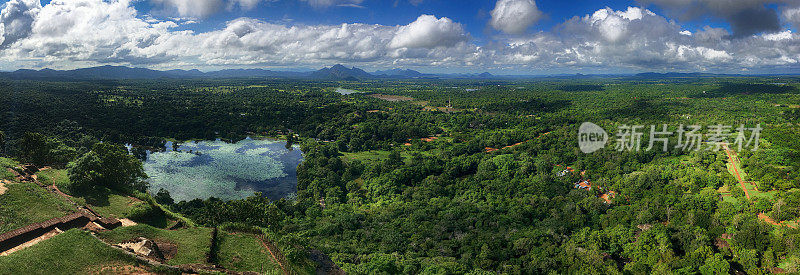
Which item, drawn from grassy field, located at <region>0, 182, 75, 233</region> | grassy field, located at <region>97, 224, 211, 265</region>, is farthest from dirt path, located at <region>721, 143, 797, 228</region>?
grassy field, located at <region>0, 182, 75, 233</region>

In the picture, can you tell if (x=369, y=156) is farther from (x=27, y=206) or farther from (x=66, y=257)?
(x=66, y=257)

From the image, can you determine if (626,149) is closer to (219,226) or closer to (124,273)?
(219,226)

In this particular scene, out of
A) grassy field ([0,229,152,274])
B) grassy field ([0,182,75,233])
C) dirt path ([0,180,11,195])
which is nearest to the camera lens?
grassy field ([0,229,152,274])

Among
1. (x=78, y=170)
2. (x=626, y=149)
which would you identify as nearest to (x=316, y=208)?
(x=78, y=170)

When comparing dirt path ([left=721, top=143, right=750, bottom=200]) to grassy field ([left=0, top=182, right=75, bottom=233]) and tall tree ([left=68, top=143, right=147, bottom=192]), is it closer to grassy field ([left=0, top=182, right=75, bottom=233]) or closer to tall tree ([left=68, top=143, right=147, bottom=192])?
grassy field ([left=0, top=182, right=75, bottom=233])

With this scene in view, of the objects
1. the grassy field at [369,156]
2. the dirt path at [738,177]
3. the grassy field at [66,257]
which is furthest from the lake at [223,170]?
the dirt path at [738,177]
